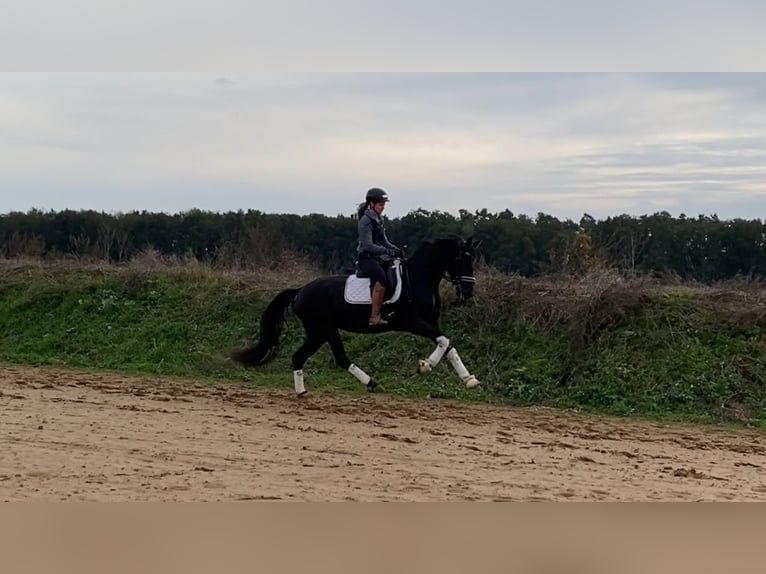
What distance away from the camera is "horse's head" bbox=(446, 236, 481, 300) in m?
12.1

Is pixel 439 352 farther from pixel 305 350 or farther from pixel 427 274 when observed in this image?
pixel 305 350

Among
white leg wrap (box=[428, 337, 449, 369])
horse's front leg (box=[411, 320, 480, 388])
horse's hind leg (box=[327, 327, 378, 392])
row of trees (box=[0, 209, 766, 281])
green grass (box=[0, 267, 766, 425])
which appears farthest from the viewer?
row of trees (box=[0, 209, 766, 281])

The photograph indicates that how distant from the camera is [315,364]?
1636 cm

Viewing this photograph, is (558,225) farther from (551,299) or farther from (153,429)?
(153,429)

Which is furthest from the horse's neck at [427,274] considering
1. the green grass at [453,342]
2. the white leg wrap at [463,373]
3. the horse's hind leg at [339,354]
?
the green grass at [453,342]

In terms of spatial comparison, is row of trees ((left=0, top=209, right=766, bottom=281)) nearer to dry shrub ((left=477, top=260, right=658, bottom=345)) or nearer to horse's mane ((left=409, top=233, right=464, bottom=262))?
dry shrub ((left=477, top=260, right=658, bottom=345))

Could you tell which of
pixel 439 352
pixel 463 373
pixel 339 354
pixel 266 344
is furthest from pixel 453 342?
pixel 463 373

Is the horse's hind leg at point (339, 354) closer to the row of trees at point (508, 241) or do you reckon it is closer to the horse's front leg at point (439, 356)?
the horse's front leg at point (439, 356)

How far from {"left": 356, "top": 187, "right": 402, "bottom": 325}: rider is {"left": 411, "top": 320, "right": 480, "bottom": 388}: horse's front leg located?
0.65 metres

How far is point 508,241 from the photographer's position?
24.9 meters

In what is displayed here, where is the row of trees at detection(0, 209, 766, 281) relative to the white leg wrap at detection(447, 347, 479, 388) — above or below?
above

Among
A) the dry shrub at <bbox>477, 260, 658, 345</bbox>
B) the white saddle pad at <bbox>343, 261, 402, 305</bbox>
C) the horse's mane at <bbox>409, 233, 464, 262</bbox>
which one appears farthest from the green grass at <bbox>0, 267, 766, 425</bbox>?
the horse's mane at <bbox>409, 233, 464, 262</bbox>

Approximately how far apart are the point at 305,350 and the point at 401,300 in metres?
1.75

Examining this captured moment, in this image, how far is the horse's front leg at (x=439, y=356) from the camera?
37.9 ft
